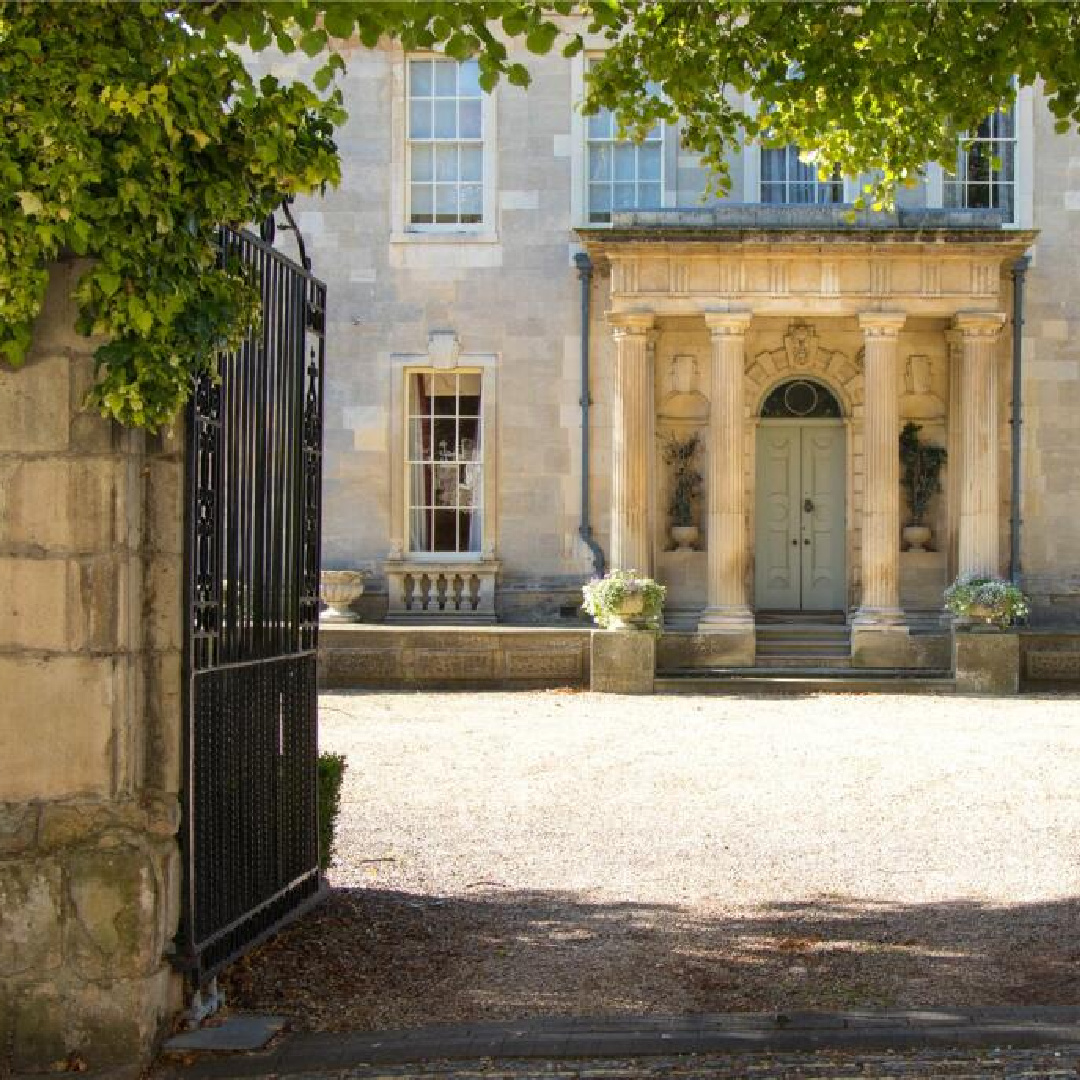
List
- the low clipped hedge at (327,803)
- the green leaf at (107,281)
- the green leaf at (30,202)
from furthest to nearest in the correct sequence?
the low clipped hedge at (327,803), the green leaf at (107,281), the green leaf at (30,202)

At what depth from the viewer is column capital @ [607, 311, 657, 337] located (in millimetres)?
20547

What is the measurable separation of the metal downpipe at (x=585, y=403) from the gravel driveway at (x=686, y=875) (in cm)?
680

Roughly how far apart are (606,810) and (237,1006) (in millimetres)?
4806

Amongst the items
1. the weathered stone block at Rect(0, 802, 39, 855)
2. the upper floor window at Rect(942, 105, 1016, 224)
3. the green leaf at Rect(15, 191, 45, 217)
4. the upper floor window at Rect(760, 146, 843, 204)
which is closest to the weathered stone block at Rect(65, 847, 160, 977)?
the weathered stone block at Rect(0, 802, 39, 855)

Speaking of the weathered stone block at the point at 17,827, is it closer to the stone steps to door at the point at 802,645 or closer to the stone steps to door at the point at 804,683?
the stone steps to door at the point at 804,683

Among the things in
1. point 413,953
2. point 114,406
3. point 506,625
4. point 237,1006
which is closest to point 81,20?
point 114,406

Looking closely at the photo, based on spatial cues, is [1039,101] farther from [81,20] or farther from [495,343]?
[81,20]

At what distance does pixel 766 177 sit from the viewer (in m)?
22.0

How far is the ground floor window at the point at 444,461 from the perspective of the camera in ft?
73.8

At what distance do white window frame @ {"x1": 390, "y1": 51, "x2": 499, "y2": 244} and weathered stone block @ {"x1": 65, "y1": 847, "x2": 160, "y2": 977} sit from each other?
690 inches

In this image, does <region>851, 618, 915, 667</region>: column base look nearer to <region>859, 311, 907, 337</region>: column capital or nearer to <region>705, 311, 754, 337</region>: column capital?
<region>859, 311, 907, 337</region>: column capital

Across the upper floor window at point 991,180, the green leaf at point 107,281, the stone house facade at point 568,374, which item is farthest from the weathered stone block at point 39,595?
the upper floor window at point 991,180

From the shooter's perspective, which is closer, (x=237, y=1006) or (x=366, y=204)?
(x=237, y=1006)

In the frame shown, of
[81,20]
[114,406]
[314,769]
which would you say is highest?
[81,20]
